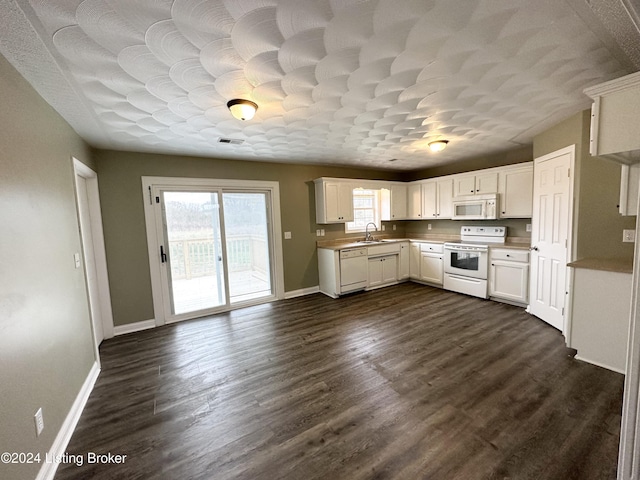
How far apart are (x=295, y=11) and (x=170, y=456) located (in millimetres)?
2728

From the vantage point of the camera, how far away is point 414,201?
591 centimetres

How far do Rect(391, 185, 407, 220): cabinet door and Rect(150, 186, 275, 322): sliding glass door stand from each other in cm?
281

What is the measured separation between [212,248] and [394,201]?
395 centimetres

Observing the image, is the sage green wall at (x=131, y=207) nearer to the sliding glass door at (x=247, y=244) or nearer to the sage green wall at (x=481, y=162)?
the sliding glass door at (x=247, y=244)

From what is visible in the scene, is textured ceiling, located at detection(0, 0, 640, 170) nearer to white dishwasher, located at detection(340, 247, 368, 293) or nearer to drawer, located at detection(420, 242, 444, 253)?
white dishwasher, located at detection(340, 247, 368, 293)

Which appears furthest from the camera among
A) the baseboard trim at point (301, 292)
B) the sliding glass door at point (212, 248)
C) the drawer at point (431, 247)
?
the drawer at point (431, 247)

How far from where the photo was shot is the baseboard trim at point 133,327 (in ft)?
11.7

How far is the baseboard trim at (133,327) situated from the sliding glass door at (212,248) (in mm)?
215

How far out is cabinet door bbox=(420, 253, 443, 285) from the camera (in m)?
5.14

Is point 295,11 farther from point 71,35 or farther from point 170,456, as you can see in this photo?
point 170,456

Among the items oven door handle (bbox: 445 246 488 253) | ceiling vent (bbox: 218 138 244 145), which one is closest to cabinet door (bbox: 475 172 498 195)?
oven door handle (bbox: 445 246 488 253)

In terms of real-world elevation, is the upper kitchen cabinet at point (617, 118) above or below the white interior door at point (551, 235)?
above

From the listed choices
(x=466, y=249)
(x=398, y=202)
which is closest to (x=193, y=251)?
(x=398, y=202)

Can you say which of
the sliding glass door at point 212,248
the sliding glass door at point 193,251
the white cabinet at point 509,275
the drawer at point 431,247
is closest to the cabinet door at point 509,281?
the white cabinet at point 509,275
